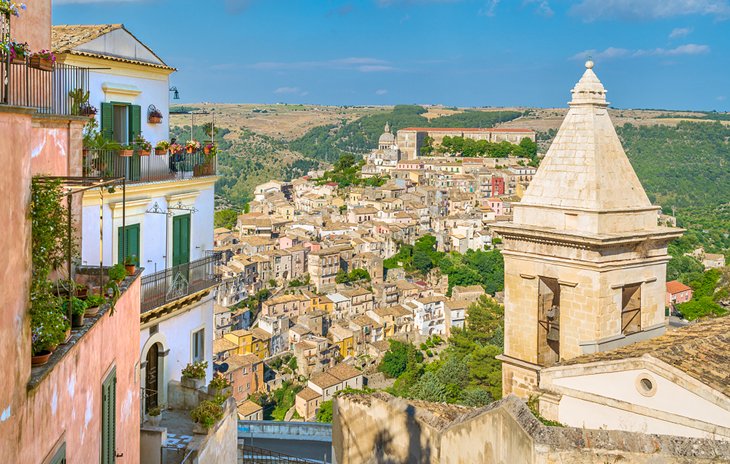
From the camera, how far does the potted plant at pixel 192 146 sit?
10.7 metres

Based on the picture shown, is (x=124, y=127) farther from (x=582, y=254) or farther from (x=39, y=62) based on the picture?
(x=582, y=254)

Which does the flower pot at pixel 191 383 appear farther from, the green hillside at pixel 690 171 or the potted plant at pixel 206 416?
the green hillside at pixel 690 171

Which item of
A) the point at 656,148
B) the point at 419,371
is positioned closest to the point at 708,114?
the point at 656,148

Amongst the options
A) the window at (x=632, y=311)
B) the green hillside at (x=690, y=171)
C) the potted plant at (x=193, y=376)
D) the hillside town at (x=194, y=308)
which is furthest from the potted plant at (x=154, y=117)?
the green hillside at (x=690, y=171)

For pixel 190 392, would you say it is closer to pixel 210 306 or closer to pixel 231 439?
pixel 231 439

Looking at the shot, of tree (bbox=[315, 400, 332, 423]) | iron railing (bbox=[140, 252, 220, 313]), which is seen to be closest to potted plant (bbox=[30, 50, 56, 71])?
iron railing (bbox=[140, 252, 220, 313])

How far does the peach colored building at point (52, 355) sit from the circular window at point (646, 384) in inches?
151

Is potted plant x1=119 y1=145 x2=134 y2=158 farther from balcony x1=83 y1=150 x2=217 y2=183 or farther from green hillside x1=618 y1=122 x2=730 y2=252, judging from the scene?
green hillside x1=618 y1=122 x2=730 y2=252

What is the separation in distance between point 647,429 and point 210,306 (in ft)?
21.1

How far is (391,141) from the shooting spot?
493 ft

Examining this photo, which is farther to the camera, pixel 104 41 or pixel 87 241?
pixel 104 41

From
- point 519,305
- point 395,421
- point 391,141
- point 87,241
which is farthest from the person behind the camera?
point 391,141

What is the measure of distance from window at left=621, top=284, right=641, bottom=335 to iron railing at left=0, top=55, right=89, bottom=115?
18.6 ft

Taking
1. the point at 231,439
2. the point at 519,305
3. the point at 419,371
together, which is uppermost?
the point at 519,305
